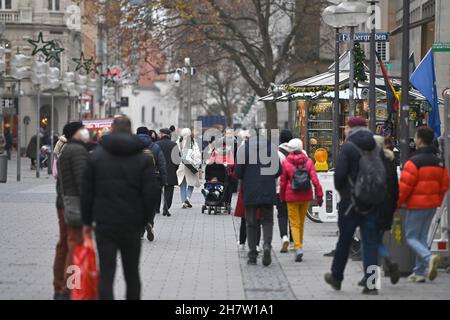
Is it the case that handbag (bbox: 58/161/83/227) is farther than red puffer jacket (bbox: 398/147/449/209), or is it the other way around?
red puffer jacket (bbox: 398/147/449/209)

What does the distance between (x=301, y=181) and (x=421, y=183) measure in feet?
9.13

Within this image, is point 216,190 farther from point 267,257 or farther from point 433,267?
point 433,267

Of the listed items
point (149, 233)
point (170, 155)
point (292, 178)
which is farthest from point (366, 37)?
point (170, 155)

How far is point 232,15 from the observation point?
48.6 metres

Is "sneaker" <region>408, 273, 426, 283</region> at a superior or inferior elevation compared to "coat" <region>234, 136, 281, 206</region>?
inferior

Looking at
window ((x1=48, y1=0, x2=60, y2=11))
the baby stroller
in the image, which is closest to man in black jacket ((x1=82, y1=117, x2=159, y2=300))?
the baby stroller

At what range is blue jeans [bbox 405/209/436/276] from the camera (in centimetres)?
1323

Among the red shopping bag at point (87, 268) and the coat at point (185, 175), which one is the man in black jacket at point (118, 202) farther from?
the coat at point (185, 175)

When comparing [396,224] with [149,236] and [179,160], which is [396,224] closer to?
[149,236]

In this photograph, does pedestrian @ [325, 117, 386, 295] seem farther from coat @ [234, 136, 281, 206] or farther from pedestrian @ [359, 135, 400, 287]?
coat @ [234, 136, 281, 206]

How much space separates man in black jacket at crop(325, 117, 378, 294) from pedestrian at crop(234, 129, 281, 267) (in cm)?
264

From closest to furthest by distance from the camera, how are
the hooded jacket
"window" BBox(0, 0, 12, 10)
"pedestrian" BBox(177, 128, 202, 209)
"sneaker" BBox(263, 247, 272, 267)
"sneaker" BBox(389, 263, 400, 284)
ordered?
"sneaker" BBox(389, 263, 400, 284)
"sneaker" BBox(263, 247, 272, 267)
the hooded jacket
"pedestrian" BBox(177, 128, 202, 209)
"window" BBox(0, 0, 12, 10)

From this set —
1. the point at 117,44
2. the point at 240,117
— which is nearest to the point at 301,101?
the point at 117,44

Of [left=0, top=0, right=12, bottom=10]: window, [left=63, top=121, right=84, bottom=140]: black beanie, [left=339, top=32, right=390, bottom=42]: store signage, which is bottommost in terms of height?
[left=63, top=121, right=84, bottom=140]: black beanie
